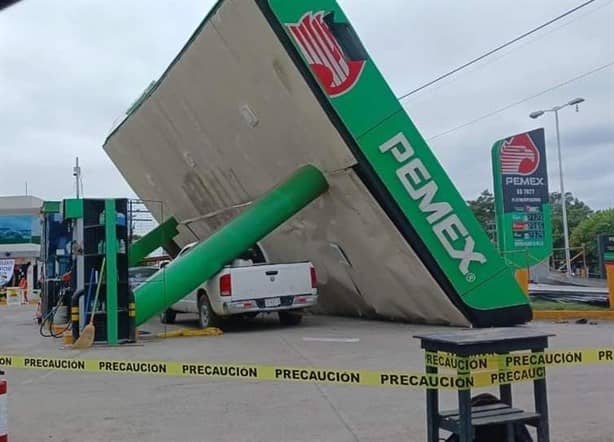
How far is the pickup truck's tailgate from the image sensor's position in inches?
576

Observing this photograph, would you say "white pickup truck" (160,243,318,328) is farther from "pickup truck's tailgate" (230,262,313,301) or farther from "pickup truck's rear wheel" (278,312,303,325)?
"pickup truck's rear wheel" (278,312,303,325)

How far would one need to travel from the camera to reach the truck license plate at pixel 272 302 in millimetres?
14844

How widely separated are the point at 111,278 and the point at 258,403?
6.38 metres

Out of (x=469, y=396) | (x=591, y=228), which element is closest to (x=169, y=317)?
(x=469, y=396)

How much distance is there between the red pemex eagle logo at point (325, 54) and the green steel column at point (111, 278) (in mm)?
4613

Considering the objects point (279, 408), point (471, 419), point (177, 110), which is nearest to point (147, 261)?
point (177, 110)

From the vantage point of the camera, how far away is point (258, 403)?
7477mm

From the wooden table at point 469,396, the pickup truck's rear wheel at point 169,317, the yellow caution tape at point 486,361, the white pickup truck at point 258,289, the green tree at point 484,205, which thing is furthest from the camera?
the green tree at point 484,205

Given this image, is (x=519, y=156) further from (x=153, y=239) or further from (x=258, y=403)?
(x=258, y=403)

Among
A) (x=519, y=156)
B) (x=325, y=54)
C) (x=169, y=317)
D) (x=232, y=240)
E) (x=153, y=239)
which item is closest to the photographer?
(x=325, y=54)

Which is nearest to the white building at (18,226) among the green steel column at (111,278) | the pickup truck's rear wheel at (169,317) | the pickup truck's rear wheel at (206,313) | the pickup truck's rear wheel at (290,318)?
the pickup truck's rear wheel at (169,317)

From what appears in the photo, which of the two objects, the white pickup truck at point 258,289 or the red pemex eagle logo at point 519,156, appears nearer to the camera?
the white pickup truck at point 258,289

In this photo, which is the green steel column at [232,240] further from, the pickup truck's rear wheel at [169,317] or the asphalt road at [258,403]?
the pickup truck's rear wheel at [169,317]

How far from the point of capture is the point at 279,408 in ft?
23.6
